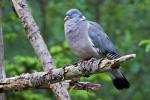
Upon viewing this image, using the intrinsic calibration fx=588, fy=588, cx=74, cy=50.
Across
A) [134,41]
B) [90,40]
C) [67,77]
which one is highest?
[134,41]

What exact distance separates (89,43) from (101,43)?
0.52 ft

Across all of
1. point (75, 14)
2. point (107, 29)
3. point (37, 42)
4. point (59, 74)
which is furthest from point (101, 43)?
point (107, 29)

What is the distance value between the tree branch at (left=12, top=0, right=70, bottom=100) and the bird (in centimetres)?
44

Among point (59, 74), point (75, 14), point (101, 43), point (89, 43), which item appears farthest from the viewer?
point (75, 14)

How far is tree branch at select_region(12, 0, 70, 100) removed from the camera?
17.4 ft

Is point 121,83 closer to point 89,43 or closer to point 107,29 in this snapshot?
point 89,43

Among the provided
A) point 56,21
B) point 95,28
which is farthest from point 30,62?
point 56,21

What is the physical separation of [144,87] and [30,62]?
290 centimetres

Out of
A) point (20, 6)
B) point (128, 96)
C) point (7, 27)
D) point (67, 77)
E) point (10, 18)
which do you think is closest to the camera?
point (67, 77)

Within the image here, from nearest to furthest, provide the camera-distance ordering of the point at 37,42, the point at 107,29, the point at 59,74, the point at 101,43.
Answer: the point at 59,74, the point at 37,42, the point at 101,43, the point at 107,29

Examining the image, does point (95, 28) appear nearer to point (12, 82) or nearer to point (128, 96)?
point (12, 82)

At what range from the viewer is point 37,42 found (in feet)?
17.5

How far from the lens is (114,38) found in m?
9.73

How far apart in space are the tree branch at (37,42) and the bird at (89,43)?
444 millimetres
